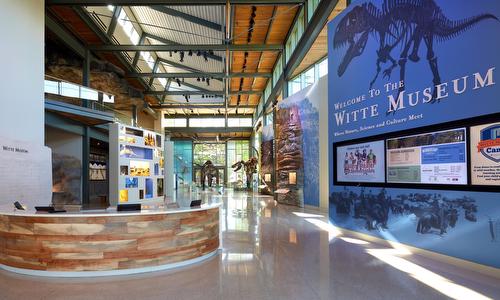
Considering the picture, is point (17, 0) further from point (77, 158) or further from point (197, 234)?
point (197, 234)

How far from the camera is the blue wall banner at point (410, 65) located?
500cm

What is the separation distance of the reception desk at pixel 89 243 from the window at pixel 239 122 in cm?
3055

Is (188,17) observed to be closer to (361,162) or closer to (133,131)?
(133,131)

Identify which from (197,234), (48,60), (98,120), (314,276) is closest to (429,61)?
(314,276)

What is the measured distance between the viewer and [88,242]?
482 centimetres

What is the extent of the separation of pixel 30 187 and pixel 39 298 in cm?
708

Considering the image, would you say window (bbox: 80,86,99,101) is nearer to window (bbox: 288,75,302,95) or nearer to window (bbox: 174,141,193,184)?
window (bbox: 288,75,302,95)

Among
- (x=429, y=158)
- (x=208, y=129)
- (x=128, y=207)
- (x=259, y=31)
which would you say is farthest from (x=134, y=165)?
(x=208, y=129)

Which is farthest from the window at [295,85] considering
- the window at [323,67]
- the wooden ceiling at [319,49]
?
the window at [323,67]

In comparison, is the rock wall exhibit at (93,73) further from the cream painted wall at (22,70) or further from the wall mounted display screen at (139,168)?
the wall mounted display screen at (139,168)

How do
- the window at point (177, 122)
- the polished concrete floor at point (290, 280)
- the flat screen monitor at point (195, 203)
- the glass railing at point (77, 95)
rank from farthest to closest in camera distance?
the window at point (177, 122) → the glass railing at point (77, 95) → the flat screen monitor at point (195, 203) → the polished concrete floor at point (290, 280)

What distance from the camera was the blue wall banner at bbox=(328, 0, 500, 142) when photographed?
5000mm

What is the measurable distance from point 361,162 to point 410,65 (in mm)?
2330

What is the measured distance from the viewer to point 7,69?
8984 millimetres
